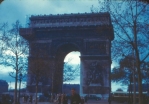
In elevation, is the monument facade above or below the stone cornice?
below

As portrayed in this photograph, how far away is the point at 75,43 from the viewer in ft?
126

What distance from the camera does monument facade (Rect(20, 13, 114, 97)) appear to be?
3634cm

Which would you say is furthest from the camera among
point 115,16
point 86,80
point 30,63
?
point 86,80

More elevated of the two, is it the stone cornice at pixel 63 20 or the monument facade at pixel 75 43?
the stone cornice at pixel 63 20

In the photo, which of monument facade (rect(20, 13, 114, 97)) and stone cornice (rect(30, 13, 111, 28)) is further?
stone cornice (rect(30, 13, 111, 28))

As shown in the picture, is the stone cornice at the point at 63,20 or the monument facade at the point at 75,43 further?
the stone cornice at the point at 63,20

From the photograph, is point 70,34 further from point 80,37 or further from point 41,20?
point 41,20

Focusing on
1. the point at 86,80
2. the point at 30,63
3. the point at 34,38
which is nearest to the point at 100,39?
the point at 86,80

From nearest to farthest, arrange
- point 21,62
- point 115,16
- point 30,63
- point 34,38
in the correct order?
point 115,16
point 21,62
point 30,63
point 34,38

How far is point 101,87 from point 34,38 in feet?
35.9

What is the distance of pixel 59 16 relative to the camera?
39.9 m

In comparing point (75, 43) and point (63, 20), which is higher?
point (63, 20)

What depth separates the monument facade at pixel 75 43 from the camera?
1431 inches

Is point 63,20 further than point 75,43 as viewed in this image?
Yes
